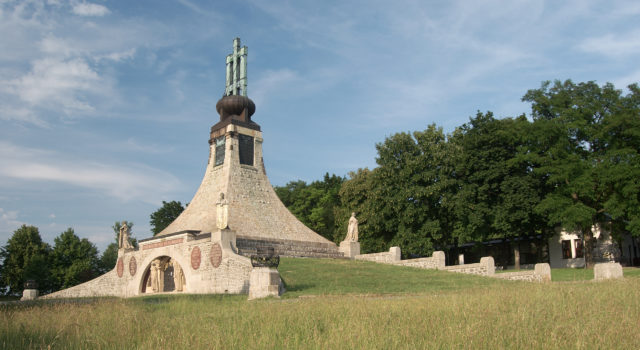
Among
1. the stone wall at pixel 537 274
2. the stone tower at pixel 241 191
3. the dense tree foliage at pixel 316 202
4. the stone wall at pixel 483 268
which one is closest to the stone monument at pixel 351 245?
the stone tower at pixel 241 191

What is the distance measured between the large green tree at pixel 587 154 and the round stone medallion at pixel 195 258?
19.2m

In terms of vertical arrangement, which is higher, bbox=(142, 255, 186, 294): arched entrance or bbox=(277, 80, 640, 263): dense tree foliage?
bbox=(277, 80, 640, 263): dense tree foliage

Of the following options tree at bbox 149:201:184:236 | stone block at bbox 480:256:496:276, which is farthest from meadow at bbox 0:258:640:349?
tree at bbox 149:201:184:236

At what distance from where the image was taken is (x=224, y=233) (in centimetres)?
2383

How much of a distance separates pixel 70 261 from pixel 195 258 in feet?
95.9

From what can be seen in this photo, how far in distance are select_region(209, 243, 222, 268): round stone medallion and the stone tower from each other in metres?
5.25

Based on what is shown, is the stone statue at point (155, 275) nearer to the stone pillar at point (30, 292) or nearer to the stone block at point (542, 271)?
the stone pillar at point (30, 292)

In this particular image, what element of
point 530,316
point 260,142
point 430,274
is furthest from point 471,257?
point 530,316

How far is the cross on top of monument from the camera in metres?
38.7

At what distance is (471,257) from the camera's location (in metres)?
46.0

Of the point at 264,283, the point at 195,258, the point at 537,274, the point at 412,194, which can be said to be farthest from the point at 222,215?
the point at 412,194

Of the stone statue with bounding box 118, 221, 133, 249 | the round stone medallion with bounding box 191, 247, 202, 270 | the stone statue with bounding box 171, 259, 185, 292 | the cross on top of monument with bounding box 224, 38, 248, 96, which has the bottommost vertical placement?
the stone statue with bounding box 171, 259, 185, 292

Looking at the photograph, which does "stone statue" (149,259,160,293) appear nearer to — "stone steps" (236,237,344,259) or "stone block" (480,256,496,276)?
"stone steps" (236,237,344,259)

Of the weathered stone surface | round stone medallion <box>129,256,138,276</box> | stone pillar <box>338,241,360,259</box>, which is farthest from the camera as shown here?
the weathered stone surface
